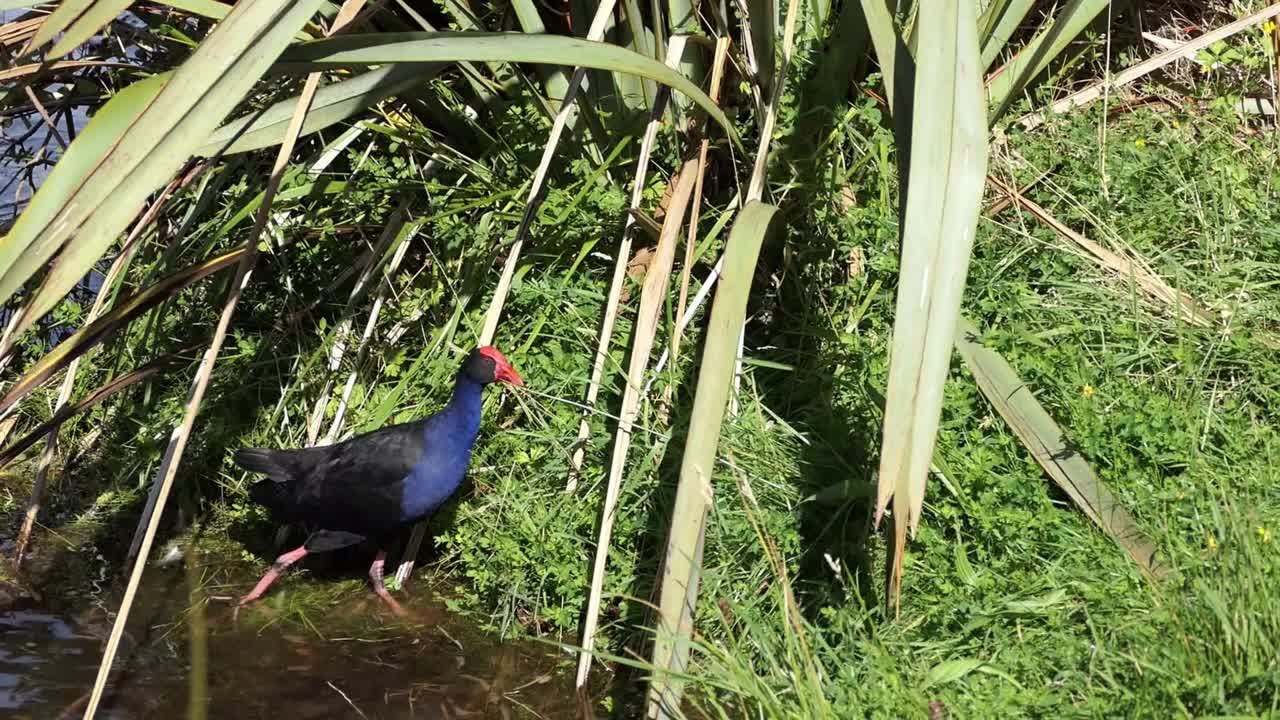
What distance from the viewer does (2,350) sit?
2096mm

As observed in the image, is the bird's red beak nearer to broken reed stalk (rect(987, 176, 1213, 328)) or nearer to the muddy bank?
the muddy bank

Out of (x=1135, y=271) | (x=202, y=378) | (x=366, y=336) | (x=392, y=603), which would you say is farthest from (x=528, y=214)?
(x=1135, y=271)

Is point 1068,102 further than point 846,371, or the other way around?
point 1068,102

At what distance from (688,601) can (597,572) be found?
1.74 ft

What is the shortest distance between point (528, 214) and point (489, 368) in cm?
57

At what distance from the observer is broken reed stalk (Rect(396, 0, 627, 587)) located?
8.47 ft

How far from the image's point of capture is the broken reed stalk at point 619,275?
290 centimetres

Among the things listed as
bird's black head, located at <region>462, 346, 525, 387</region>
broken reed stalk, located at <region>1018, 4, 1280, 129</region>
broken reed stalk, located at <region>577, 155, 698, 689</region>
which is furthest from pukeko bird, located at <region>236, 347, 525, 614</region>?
broken reed stalk, located at <region>1018, 4, 1280, 129</region>

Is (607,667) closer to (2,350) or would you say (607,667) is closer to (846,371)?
(846,371)

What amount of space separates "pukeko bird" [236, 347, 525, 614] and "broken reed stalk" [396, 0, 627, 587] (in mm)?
78


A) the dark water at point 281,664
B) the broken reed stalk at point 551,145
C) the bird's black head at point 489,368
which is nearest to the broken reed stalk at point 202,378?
the broken reed stalk at point 551,145

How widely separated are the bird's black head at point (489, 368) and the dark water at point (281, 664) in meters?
A: 0.67

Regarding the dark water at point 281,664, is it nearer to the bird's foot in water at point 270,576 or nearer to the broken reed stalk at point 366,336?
the bird's foot in water at point 270,576

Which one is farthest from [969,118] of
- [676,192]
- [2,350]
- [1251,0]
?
[1251,0]
